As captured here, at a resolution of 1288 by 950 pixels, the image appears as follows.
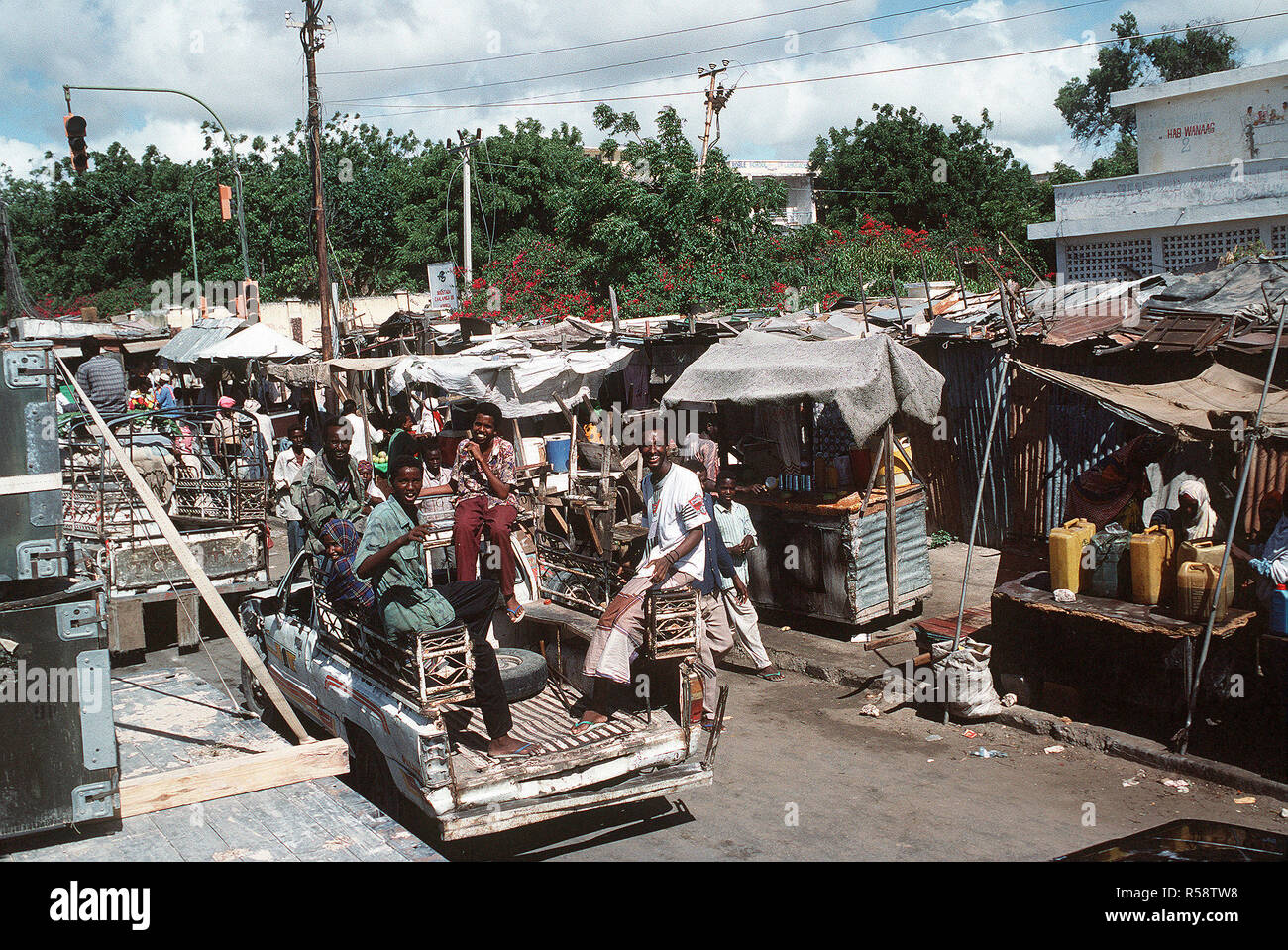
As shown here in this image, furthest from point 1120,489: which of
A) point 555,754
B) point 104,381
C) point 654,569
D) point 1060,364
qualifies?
point 104,381

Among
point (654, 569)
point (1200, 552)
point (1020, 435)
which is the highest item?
point (1020, 435)

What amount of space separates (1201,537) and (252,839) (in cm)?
681

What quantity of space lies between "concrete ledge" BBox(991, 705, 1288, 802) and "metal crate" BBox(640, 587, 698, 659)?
3.20m

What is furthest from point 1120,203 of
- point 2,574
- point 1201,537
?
point 2,574

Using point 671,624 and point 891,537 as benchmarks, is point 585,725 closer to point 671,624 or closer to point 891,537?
point 671,624

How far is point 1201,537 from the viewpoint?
7.51 m

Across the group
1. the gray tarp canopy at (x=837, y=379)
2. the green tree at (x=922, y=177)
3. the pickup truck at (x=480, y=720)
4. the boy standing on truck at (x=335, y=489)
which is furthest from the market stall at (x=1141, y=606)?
the green tree at (x=922, y=177)

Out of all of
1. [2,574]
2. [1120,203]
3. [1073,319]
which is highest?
[1120,203]

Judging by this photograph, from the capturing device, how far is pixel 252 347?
68.6 ft

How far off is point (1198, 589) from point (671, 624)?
3736 millimetres

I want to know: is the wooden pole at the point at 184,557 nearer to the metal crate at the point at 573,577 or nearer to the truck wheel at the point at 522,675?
the truck wheel at the point at 522,675

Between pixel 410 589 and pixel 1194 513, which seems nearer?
pixel 410 589

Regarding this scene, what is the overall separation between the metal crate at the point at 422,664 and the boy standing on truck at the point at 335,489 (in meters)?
1.59
